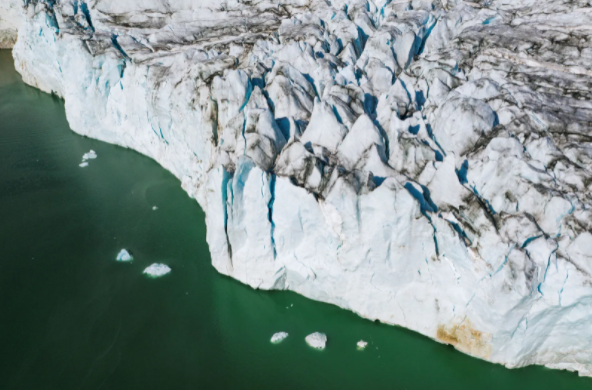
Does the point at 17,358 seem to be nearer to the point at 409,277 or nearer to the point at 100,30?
the point at 409,277

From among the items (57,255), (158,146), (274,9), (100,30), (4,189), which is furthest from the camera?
(274,9)

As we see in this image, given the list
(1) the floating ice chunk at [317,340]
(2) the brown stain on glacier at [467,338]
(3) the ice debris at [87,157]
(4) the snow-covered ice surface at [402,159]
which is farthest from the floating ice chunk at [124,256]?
(2) the brown stain on glacier at [467,338]

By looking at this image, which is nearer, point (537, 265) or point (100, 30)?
point (537, 265)

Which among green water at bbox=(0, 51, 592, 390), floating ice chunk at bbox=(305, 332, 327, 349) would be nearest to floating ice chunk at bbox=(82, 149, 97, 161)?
green water at bbox=(0, 51, 592, 390)

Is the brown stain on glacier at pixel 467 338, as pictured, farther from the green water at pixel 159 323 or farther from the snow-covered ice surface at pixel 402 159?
the green water at pixel 159 323

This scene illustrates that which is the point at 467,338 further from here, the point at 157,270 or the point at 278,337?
the point at 157,270

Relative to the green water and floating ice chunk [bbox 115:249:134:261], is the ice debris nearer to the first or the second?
the green water

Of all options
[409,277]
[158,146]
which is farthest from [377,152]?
[158,146]
